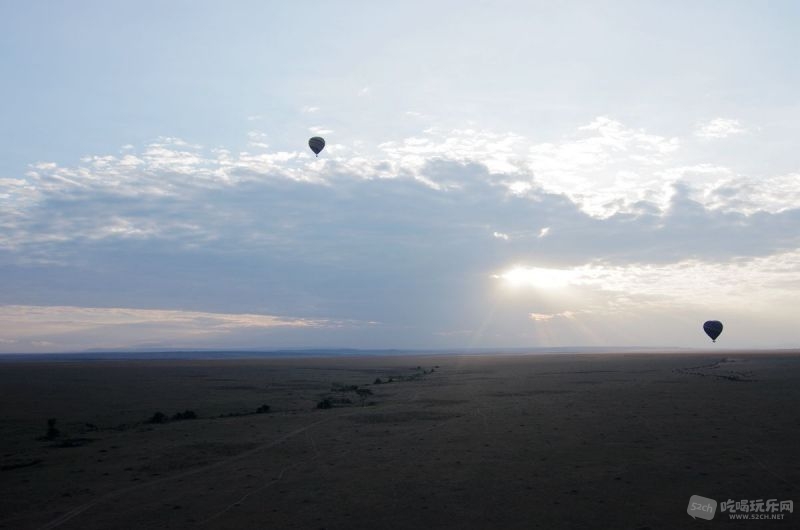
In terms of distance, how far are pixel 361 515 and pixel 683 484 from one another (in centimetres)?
650

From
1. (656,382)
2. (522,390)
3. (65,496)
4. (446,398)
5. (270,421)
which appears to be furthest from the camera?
(656,382)

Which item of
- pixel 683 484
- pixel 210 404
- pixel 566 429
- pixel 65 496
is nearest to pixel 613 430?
pixel 566 429

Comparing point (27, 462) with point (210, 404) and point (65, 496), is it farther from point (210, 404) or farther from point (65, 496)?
point (210, 404)

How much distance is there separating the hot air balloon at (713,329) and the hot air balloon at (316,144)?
1737 inches

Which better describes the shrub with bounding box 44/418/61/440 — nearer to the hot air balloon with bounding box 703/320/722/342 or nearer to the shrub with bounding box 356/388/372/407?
the shrub with bounding box 356/388/372/407

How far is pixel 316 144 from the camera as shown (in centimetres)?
4869

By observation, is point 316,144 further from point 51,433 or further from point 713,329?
point 713,329

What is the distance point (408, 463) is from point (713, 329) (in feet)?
195

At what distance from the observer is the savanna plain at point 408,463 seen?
36.7 feet

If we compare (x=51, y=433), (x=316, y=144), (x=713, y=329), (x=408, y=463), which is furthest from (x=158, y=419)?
(x=713, y=329)

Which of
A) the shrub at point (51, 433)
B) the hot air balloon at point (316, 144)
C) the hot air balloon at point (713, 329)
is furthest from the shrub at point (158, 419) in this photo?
the hot air balloon at point (713, 329)

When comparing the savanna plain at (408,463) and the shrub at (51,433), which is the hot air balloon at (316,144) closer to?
the savanna plain at (408,463)

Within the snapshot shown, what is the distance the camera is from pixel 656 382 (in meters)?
38.4

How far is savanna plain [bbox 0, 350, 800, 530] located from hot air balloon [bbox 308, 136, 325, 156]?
24.4 m
